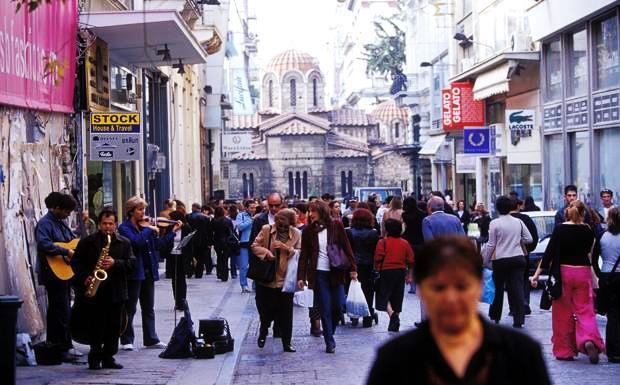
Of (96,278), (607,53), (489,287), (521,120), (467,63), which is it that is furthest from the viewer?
(467,63)

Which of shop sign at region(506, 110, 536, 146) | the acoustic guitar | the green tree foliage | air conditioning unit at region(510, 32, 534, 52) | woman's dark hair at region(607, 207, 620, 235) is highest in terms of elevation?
the green tree foliage

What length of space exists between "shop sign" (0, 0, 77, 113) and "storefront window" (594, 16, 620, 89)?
470 inches

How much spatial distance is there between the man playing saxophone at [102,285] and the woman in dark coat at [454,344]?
813 centimetres

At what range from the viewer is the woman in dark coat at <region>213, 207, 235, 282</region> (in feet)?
88.3

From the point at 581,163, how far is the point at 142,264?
17416 millimetres

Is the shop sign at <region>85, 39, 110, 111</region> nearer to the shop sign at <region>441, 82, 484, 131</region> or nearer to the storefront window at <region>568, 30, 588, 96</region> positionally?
the storefront window at <region>568, 30, 588, 96</region>

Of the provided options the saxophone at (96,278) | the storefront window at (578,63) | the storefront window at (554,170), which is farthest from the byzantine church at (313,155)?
the saxophone at (96,278)

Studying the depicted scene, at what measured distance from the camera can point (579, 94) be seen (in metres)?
28.7

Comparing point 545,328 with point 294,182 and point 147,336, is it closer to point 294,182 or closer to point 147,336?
point 147,336

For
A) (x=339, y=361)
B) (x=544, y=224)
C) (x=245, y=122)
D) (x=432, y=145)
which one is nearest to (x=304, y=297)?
(x=339, y=361)

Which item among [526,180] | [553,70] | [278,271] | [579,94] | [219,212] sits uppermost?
[553,70]

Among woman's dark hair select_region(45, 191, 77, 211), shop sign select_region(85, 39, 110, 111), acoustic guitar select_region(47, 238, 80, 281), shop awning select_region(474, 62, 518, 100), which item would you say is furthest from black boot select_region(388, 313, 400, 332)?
shop awning select_region(474, 62, 518, 100)

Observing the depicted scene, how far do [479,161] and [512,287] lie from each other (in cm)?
2925

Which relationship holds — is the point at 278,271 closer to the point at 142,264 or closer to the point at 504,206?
the point at 142,264
